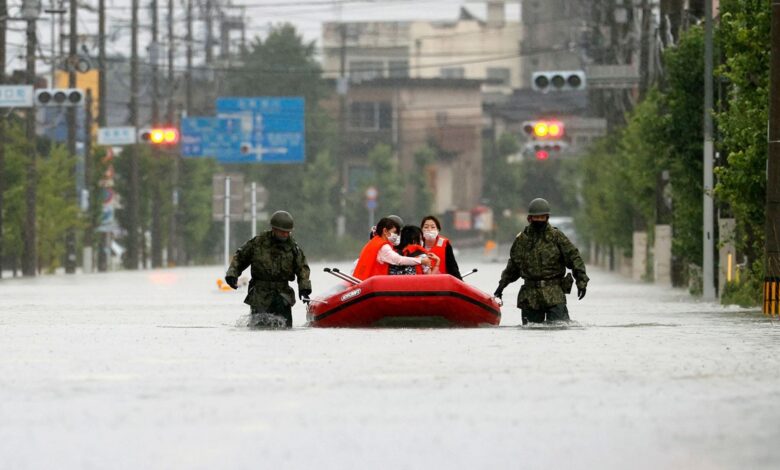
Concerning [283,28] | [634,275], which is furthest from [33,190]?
[283,28]

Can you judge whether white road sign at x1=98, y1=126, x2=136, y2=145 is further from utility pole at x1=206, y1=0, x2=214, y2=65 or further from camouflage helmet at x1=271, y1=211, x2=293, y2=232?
camouflage helmet at x1=271, y1=211, x2=293, y2=232

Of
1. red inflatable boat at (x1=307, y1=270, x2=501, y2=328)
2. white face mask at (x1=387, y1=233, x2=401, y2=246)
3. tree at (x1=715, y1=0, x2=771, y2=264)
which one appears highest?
tree at (x1=715, y1=0, x2=771, y2=264)

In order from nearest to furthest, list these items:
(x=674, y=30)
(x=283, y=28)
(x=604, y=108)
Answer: (x=674, y=30), (x=604, y=108), (x=283, y=28)

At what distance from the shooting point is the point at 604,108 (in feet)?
288

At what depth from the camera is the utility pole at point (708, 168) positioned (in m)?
38.8

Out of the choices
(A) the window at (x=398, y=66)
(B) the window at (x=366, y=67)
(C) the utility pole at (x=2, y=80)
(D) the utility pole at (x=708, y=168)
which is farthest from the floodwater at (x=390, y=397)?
(A) the window at (x=398, y=66)

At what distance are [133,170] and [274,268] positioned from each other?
5945 centimetres

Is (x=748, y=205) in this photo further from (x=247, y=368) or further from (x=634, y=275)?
(x=634, y=275)

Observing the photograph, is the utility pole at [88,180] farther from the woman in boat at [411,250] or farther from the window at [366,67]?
the window at [366,67]

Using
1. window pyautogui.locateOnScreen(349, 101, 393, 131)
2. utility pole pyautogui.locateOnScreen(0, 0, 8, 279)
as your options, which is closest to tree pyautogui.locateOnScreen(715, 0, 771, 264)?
utility pole pyautogui.locateOnScreen(0, 0, 8, 279)

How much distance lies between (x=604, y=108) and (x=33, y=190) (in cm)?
3151

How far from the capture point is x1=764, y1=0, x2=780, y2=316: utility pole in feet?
95.9

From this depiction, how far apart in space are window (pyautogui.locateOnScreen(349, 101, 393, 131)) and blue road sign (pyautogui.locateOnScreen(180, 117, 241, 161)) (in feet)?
162

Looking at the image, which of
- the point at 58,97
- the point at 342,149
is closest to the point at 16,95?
the point at 58,97
